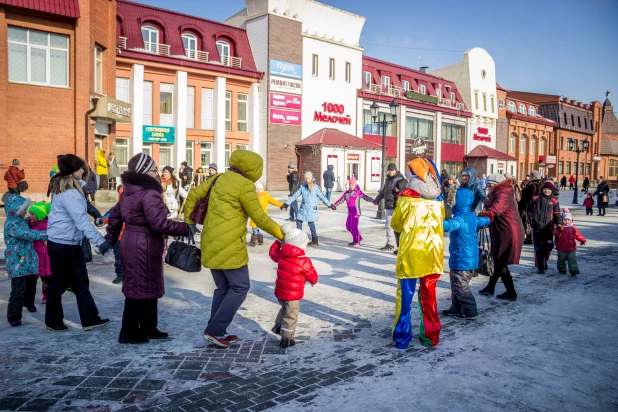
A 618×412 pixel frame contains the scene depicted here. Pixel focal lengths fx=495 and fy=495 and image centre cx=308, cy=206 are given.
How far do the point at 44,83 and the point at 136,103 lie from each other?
8.87m

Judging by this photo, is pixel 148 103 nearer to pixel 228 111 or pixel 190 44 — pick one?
pixel 190 44

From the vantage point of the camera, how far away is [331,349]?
4844 mm

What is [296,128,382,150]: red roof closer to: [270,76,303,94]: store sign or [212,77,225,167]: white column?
[270,76,303,94]: store sign

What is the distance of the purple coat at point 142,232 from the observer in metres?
4.70

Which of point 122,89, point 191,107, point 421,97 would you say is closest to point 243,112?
point 191,107

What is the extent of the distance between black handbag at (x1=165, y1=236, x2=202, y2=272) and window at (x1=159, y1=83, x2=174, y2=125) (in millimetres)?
24392

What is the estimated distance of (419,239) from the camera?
4.86 m

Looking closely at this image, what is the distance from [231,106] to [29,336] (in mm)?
26349

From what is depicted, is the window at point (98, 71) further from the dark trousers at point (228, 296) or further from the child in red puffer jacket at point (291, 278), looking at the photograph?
the child in red puffer jacket at point (291, 278)

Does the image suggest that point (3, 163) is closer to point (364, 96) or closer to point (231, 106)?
point (231, 106)

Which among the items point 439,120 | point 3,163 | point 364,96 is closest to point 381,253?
point 3,163

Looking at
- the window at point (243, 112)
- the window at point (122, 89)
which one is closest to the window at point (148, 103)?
the window at point (122, 89)

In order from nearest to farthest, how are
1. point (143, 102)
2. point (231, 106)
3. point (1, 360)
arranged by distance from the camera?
1. point (1, 360)
2. point (143, 102)
3. point (231, 106)

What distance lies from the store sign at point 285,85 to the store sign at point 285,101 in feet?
1.01
